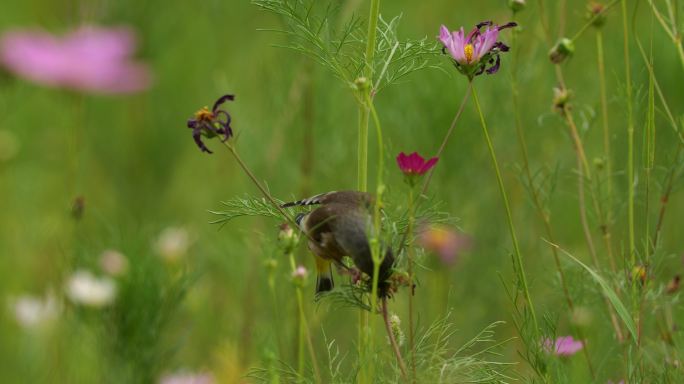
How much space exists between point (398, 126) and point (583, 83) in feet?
1.33

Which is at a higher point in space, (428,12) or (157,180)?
(428,12)

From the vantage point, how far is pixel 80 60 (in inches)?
77.4

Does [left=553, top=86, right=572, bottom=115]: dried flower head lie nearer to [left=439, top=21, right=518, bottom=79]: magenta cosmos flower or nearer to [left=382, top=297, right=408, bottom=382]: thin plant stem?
[left=439, top=21, right=518, bottom=79]: magenta cosmos flower

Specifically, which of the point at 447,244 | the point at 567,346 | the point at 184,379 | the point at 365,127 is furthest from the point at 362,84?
the point at 447,244

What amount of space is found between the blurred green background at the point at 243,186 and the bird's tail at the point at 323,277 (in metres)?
0.22

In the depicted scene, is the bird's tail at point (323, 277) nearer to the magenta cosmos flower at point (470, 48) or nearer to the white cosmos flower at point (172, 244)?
the magenta cosmos flower at point (470, 48)

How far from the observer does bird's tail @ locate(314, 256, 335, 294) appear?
878 millimetres

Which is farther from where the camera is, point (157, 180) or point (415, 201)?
point (157, 180)

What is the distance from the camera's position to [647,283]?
980mm

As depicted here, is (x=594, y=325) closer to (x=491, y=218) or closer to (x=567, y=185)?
(x=491, y=218)

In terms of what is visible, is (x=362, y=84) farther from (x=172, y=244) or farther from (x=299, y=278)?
(x=172, y=244)

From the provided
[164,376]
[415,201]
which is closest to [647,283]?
[415,201]

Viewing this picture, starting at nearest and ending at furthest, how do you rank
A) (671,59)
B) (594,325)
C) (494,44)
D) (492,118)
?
(494,44)
(594,325)
(671,59)
(492,118)

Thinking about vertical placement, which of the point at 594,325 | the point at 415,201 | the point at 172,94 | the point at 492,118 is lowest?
the point at 594,325
